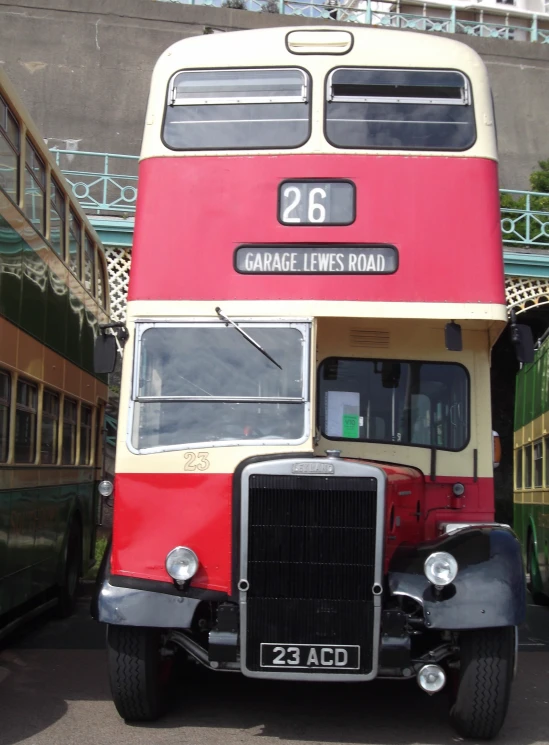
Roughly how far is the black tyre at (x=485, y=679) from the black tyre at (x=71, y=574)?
19.9 feet

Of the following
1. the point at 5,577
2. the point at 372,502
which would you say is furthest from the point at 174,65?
the point at 5,577

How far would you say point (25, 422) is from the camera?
9305mm

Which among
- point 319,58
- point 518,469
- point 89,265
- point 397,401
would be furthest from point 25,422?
point 518,469

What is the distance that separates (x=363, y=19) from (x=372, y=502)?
1038 inches

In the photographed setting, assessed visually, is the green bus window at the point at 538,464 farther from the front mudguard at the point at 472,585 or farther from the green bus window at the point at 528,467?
the front mudguard at the point at 472,585

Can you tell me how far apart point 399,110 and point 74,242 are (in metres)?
5.44

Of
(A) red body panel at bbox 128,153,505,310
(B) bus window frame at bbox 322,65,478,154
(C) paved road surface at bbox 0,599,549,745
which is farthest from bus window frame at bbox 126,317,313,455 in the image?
(C) paved road surface at bbox 0,599,549,745

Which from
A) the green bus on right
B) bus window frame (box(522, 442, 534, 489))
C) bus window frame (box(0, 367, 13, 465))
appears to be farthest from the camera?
bus window frame (box(522, 442, 534, 489))

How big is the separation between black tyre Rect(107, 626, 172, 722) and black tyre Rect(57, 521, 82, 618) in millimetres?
5055

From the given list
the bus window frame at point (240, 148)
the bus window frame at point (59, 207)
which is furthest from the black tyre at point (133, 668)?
the bus window frame at point (59, 207)

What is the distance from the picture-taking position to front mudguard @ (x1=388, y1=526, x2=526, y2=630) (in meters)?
6.33

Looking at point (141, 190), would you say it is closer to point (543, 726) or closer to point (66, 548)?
point (543, 726)

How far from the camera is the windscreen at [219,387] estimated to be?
6906mm

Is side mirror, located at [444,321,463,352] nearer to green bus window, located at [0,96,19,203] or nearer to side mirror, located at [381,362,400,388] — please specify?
Result: side mirror, located at [381,362,400,388]
